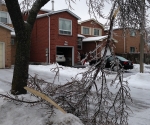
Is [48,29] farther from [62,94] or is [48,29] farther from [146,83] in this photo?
[62,94]

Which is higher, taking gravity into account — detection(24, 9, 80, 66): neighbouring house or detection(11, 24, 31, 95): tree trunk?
detection(24, 9, 80, 66): neighbouring house

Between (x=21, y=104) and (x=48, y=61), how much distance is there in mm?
16238

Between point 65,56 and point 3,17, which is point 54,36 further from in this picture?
point 3,17

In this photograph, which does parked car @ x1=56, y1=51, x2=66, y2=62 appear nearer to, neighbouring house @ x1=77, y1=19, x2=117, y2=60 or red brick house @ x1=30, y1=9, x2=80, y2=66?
red brick house @ x1=30, y1=9, x2=80, y2=66

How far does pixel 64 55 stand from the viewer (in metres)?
22.8

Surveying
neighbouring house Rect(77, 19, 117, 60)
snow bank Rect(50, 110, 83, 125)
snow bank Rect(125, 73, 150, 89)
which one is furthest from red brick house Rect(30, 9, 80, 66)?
snow bank Rect(50, 110, 83, 125)

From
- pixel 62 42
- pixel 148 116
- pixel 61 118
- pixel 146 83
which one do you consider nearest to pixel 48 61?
pixel 62 42

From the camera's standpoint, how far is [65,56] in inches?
898

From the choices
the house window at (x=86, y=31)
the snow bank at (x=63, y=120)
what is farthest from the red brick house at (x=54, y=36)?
the snow bank at (x=63, y=120)

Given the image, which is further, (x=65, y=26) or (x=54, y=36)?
(x=65, y=26)

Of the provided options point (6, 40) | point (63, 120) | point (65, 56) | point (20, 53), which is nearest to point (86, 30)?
point (65, 56)

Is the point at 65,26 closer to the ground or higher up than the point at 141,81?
higher up

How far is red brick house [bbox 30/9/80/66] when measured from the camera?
790 inches

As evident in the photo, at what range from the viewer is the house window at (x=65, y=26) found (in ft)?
67.9
